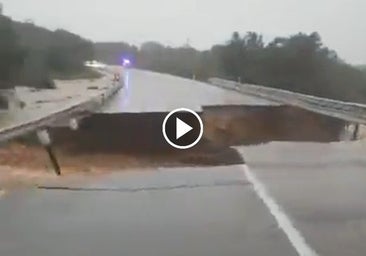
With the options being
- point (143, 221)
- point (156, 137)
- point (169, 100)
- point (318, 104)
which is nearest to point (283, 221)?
point (143, 221)

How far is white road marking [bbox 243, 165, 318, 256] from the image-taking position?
24.0ft

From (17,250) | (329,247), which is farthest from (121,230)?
(329,247)

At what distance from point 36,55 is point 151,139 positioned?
26.5m

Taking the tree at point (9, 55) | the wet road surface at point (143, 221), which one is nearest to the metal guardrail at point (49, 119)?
the wet road surface at point (143, 221)

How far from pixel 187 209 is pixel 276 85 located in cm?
4124

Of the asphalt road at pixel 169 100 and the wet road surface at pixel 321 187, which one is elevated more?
the wet road surface at pixel 321 187

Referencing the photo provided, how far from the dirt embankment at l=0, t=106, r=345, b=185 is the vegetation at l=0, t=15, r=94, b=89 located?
12889 millimetres

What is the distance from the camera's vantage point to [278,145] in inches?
765

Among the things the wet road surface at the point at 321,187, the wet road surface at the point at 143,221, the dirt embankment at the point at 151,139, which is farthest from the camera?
the dirt embankment at the point at 151,139

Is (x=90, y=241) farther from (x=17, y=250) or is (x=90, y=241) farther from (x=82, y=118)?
(x=82, y=118)

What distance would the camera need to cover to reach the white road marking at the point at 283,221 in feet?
24.0
